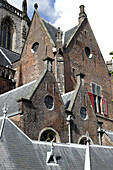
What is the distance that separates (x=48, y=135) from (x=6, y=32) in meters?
29.2

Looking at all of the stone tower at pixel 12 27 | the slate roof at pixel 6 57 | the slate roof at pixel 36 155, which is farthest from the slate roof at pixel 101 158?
the stone tower at pixel 12 27

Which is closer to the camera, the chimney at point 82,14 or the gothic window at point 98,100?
the gothic window at point 98,100

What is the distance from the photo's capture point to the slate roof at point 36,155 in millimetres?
10875

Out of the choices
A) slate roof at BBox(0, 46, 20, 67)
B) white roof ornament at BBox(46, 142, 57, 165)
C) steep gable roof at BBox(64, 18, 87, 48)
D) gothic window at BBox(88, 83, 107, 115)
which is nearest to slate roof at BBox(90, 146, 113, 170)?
white roof ornament at BBox(46, 142, 57, 165)

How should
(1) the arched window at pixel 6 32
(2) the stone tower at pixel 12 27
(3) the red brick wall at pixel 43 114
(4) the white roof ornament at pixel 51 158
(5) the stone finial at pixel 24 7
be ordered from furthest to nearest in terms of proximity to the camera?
1. (5) the stone finial at pixel 24 7
2. (2) the stone tower at pixel 12 27
3. (1) the arched window at pixel 6 32
4. (3) the red brick wall at pixel 43 114
5. (4) the white roof ornament at pixel 51 158

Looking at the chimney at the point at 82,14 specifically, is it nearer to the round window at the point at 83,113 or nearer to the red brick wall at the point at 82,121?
the red brick wall at the point at 82,121

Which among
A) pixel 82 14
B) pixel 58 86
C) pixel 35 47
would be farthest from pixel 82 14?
pixel 58 86

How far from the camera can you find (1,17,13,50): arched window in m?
40.1

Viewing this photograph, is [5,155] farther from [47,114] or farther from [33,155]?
[47,114]

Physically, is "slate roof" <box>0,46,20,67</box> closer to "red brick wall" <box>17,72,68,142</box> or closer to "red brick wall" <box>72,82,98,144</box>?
"red brick wall" <box>72,82,98,144</box>

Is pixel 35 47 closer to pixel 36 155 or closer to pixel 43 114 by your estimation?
pixel 43 114

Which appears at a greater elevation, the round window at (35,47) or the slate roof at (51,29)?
the slate roof at (51,29)

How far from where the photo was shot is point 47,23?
26688mm

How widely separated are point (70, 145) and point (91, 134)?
4422mm
